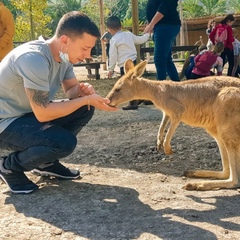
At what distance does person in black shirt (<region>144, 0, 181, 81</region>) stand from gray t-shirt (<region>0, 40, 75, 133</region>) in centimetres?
220

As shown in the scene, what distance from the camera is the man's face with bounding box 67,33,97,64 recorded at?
2.49m

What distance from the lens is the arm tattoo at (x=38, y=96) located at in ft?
7.88

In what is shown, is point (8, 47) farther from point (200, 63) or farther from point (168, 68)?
point (200, 63)

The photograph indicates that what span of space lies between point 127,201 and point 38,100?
0.75 meters

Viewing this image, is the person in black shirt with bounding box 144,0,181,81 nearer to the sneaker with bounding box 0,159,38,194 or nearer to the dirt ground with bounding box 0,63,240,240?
the dirt ground with bounding box 0,63,240,240

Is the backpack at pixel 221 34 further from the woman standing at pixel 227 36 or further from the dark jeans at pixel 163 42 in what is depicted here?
the dark jeans at pixel 163 42

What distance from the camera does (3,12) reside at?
178 inches

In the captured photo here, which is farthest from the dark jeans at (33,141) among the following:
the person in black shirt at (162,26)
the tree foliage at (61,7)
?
the tree foliage at (61,7)

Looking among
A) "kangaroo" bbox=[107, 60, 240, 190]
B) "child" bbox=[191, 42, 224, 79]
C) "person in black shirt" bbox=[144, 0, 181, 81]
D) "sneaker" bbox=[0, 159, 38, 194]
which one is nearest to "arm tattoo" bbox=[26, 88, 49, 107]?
"sneaker" bbox=[0, 159, 38, 194]

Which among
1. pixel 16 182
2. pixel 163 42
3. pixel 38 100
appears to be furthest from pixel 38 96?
pixel 163 42

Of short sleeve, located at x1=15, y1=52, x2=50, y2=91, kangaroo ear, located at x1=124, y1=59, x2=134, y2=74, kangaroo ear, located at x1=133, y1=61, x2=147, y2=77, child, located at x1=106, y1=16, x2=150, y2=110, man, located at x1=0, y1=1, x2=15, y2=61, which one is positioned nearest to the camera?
short sleeve, located at x1=15, y1=52, x2=50, y2=91

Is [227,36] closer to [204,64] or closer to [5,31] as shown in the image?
[204,64]

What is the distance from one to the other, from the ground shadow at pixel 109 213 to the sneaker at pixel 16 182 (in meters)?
0.04

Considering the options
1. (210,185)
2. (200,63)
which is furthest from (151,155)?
(200,63)
